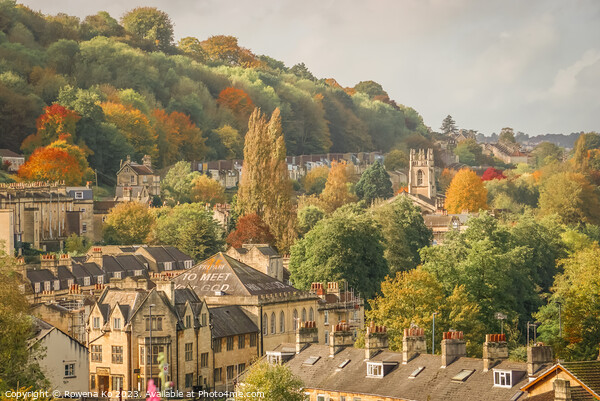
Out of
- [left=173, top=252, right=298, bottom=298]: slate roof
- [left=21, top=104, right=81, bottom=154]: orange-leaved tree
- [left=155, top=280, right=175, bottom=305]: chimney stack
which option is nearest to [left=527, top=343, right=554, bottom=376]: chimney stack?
[left=155, top=280, right=175, bottom=305]: chimney stack

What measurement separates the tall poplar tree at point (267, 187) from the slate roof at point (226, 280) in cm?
3290

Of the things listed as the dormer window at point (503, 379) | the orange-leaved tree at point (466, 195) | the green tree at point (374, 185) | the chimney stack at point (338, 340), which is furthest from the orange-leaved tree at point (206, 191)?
the dormer window at point (503, 379)

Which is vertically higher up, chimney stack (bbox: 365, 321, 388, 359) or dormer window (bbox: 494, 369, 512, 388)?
chimney stack (bbox: 365, 321, 388, 359)

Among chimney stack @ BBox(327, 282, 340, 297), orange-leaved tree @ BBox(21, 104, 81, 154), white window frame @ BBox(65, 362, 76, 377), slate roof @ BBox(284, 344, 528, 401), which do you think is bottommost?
white window frame @ BBox(65, 362, 76, 377)

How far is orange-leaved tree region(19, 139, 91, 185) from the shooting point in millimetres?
120375

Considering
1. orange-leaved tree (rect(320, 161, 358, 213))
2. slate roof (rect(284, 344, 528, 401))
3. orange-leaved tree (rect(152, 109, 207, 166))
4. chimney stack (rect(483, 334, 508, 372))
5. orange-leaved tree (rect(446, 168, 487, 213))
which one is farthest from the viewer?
orange-leaved tree (rect(446, 168, 487, 213))

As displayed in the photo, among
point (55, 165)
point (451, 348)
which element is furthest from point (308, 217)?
point (451, 348)

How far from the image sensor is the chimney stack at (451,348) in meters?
49.7

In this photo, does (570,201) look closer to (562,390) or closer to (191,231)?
(191,231)

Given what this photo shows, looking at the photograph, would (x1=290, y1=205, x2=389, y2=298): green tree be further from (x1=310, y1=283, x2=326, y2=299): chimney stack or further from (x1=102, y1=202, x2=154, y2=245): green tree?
(x1=102, y1=202, x2=154, y2=245): green tree

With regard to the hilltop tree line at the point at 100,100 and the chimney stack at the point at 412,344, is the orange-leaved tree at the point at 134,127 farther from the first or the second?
the chimney stack at the point at 412,344

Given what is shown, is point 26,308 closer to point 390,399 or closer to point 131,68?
point 390,399

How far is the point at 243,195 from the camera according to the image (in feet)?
386

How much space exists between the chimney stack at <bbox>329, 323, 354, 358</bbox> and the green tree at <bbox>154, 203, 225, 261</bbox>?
5019 cm
